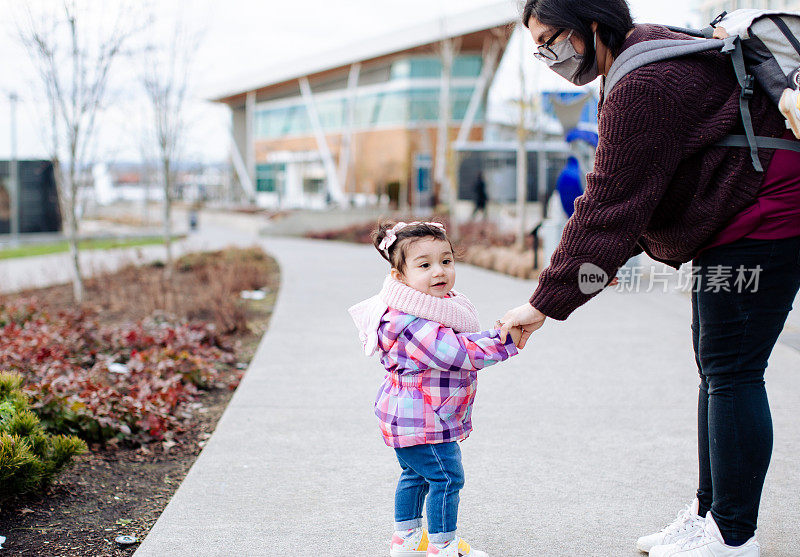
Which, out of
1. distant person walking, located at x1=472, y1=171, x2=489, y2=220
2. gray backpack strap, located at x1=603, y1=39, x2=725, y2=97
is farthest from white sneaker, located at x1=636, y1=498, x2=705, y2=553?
distant person walking, located at x1=472, y1=171, x2=489, y2=220

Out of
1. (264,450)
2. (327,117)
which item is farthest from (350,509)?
(327,117)

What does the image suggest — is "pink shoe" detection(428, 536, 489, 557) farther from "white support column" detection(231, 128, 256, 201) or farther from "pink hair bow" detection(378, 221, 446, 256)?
"white support column" detection(231, 128, 256, 201)

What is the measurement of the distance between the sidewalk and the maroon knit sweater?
1.09 m

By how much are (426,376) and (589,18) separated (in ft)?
3.83

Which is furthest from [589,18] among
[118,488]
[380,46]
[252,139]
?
[252,139]

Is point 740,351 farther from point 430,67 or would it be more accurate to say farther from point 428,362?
point 430,67

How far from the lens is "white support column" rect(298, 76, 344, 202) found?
178 feet

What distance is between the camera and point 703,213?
228 cm

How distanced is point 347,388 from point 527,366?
4.50 ft

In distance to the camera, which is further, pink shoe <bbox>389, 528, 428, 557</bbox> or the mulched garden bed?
the mulched garden bed

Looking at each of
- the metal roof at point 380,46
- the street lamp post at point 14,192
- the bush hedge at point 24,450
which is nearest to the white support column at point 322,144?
the metal roof at point 380,46

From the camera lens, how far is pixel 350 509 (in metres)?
3.13

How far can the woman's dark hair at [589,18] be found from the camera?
7.49 ft

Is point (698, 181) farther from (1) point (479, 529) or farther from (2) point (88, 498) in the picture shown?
(2) point (88, 498)
